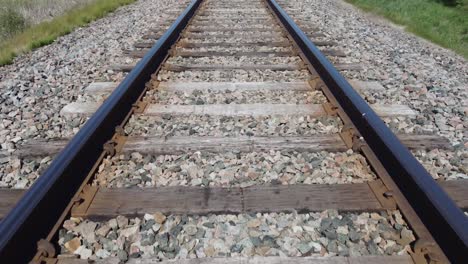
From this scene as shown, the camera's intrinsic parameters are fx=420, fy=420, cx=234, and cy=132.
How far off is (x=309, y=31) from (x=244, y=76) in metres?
2.62

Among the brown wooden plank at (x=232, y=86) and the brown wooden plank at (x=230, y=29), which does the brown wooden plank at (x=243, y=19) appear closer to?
the brown wooden plank at (x=230, y=29)

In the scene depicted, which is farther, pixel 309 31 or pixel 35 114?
pixel 309 31

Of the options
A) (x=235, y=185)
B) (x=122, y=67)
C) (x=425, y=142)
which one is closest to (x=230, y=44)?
(x=122, y=67)

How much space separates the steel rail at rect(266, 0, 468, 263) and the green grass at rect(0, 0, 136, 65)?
4.43 meters

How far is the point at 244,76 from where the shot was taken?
14.7ft

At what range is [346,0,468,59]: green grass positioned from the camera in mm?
7184

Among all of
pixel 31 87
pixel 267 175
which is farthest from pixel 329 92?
pixel 31 87

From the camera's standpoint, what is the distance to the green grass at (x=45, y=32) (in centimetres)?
589

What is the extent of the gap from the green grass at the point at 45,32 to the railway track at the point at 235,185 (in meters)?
2.52

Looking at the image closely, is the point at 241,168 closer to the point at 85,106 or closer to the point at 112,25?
the point at 85,106

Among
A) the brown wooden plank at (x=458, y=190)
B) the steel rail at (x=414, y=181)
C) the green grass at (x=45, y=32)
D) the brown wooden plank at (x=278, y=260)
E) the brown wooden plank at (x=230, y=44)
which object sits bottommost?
the green grass at (x=45, y=32)

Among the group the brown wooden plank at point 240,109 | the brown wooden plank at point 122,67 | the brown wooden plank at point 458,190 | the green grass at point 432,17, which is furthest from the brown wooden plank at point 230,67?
the green grass at point 432,17

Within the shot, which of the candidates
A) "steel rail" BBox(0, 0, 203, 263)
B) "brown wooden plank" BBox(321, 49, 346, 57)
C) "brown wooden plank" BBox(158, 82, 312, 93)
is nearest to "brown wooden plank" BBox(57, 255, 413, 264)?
"steel rail" BBox(0, 0, 203, 263)

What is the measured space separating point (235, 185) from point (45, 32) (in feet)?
19.4
